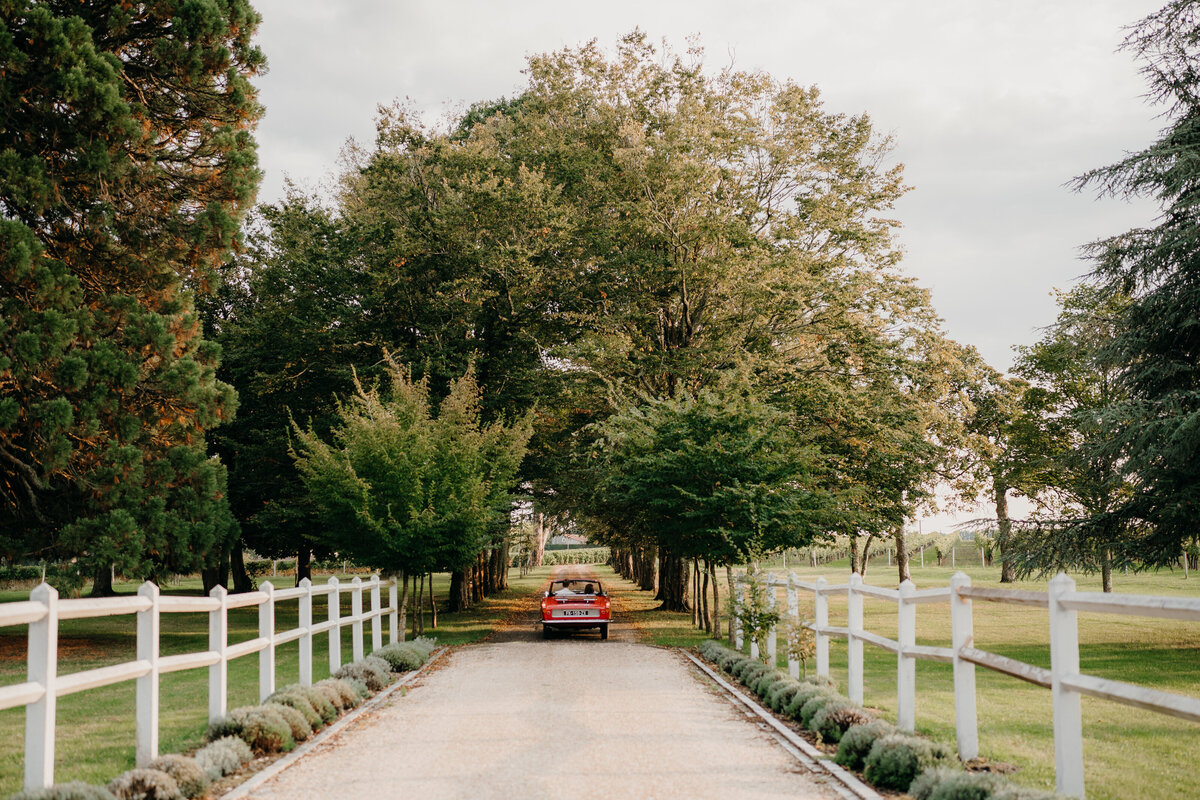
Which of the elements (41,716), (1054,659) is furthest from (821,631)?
(41,716)

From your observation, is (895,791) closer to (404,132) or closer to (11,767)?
(11,767)

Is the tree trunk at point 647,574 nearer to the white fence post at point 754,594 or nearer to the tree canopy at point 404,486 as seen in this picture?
the tree canopy at point 404,486

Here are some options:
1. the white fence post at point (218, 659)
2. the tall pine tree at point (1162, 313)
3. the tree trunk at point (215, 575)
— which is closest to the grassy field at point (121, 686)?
the white fence post at point (218, 659)

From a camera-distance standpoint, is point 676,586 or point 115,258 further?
point 676,586

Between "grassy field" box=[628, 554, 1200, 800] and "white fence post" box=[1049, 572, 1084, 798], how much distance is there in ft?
4.55

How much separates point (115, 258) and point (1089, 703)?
18213mm

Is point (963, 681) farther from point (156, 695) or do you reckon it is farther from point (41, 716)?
point (41, 716)

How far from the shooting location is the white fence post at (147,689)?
6.43 meters

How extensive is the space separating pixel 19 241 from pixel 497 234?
1182 centimetres

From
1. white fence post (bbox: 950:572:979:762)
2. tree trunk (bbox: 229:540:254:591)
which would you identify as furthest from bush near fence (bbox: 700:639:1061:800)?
tree trunk (bbox: 229:540:254:591)

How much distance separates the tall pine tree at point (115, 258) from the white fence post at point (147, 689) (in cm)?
1085

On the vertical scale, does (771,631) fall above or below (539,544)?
above

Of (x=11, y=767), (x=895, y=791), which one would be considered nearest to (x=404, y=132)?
(x=11, y=767)

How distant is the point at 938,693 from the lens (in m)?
13.4
